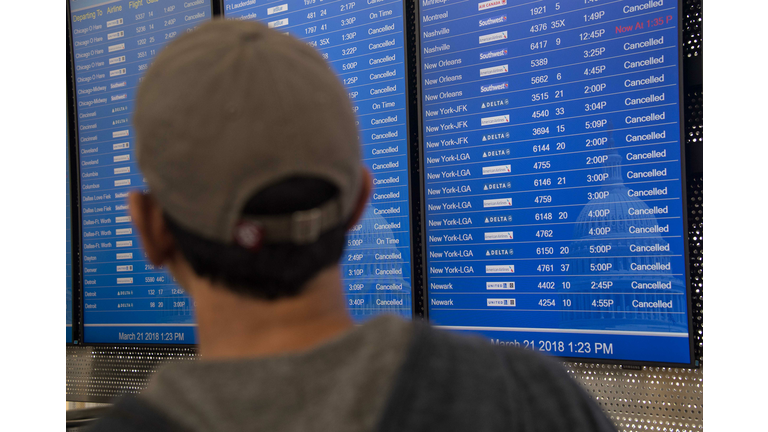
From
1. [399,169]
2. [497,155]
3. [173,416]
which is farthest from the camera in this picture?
[399,169]

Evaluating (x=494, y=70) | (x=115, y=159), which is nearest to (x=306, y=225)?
(x=494, y=70)

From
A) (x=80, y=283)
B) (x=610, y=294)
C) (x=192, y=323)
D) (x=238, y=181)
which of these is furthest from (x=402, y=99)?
(x=80, y=283)

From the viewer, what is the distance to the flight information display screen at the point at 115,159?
7.39ft

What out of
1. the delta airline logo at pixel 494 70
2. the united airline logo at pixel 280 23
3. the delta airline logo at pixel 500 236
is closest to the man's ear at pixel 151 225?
the delta airline logo at pixel 500 236

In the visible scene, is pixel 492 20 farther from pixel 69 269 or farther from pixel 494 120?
pixel 69 269

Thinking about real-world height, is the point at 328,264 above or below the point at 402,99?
below

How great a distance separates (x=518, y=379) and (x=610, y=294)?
1117mm

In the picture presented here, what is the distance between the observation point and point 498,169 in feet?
5.53

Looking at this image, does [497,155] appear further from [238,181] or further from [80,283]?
[80,283]

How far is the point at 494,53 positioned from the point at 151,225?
1386mm

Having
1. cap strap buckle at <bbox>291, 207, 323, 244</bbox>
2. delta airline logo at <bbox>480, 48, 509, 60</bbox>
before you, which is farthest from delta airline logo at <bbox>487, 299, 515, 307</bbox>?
cap strap buckle at <bbox>291, 207, 323, 244</bbox>

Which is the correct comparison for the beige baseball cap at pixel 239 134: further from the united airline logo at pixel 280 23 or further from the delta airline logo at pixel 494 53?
the united airline logo at pixel 280 23

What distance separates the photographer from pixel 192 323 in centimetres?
214

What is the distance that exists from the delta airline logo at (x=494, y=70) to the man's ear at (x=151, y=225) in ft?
4.45
